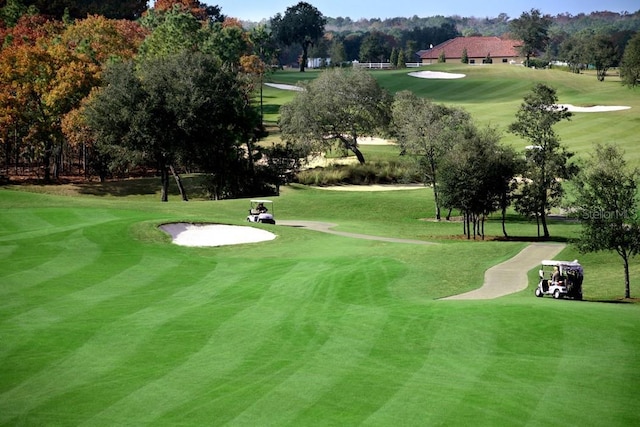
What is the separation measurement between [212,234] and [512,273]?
679 inches

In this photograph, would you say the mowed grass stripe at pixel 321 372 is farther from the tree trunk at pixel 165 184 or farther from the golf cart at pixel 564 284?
the tree trunk at pixel 165 184

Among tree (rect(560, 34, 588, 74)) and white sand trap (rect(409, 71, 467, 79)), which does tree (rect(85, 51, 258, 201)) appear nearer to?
white sand trap (rect(409, 71, 467, 79))

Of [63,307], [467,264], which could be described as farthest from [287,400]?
[467,264]

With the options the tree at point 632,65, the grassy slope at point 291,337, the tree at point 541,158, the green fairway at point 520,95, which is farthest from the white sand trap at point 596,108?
the grassy slope at point 291,337

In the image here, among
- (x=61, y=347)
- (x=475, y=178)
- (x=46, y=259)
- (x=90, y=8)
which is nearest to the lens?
(x=61, y=347)

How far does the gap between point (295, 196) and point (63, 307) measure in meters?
46.6

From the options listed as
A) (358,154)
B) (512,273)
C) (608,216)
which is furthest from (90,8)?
(608,216)

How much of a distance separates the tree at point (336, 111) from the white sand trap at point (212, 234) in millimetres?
46508

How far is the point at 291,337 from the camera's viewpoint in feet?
83.2

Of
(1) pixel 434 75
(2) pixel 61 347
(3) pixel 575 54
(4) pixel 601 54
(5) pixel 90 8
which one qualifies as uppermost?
(5) pixel 90 8

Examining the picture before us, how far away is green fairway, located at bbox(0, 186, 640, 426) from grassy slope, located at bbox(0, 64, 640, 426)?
0.07m

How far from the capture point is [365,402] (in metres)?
19.9

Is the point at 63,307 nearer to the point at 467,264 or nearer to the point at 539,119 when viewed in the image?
the point at 467,264

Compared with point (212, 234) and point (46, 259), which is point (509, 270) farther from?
point (46, 259)
